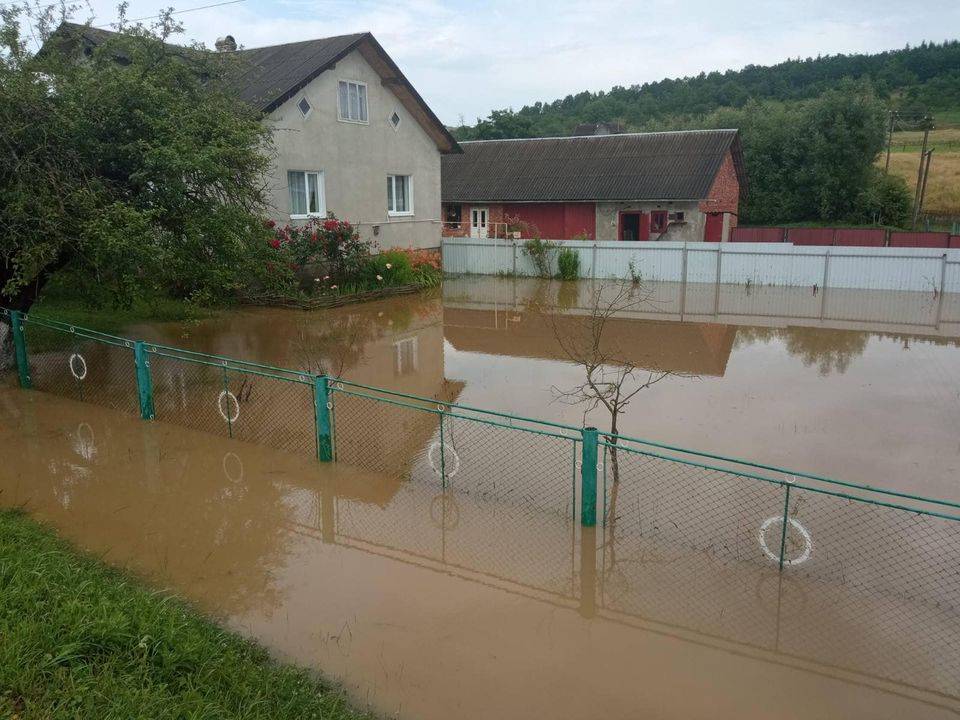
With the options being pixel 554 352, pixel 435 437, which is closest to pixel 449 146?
pixel 554 352

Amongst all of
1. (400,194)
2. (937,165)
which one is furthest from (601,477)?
(937,165)

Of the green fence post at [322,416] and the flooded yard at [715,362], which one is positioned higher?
the green fence post at [322,416]

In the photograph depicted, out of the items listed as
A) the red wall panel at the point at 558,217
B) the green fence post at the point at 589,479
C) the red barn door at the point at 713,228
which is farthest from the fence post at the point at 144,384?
the red barn door at the point at 713,228

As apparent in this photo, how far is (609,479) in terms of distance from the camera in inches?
322

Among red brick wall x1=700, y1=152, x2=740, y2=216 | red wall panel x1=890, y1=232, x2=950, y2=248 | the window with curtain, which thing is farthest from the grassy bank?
the window with curtain

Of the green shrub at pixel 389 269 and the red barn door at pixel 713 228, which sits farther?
the red barn door at pixel 713 228

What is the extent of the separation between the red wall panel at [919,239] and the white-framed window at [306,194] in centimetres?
2163

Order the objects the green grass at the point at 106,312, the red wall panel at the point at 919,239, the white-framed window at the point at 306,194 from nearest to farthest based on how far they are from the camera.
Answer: the green grass at the point at 106,312 < the white-framed window at the point at 306,194 < the red wall panel at the point at 919,239

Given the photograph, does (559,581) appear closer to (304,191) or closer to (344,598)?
(344,598)

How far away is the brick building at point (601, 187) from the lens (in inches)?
1172

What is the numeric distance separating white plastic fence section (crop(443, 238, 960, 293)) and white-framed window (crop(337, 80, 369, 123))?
591 centimetres

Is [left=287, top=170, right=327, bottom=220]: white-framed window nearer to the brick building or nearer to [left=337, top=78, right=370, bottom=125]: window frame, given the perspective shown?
[left=337, top=78, right=370, bottom=125]: window frame

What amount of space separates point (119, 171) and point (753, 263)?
17.9 metres

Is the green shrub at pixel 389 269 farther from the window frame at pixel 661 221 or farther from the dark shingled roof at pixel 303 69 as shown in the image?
the window frame at pixel 661 221
